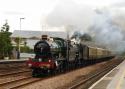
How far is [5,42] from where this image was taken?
66875mm

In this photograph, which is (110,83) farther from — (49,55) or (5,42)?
(5,42)

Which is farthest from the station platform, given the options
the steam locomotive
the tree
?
the tree

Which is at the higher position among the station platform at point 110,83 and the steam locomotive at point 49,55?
the steam locomotive at point 49,55

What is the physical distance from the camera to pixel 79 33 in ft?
149

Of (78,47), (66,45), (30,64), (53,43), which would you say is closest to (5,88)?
(30,64)

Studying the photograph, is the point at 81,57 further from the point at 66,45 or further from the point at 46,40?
the point at 46,40

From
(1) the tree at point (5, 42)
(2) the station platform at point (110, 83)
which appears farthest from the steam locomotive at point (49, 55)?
(1) the tree at point (5, 42)

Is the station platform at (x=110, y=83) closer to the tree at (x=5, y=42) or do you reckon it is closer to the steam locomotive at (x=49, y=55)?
the steam locomotive at (x=49, y=55)

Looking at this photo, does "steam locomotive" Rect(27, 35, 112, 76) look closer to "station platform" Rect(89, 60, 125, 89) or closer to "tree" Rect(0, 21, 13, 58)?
"station platform" Rect(89, 60, 125, 89)

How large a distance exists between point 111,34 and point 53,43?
120 ft

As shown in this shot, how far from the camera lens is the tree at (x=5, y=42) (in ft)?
219

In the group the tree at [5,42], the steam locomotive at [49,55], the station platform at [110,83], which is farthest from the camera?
the tree at [5,42]

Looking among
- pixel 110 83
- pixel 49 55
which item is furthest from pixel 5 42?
pixel 110 83

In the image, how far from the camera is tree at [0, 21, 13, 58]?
6675cm
